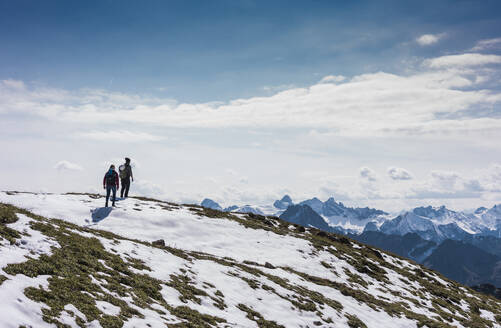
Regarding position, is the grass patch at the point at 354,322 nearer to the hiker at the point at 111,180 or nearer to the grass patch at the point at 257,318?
the grass patch at the point at 257,318

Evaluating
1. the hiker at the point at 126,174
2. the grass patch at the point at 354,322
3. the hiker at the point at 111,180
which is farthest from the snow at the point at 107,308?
the hiker at the point at 126,174

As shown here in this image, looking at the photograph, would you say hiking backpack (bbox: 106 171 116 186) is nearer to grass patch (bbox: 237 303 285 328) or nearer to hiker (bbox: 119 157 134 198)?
hiker (bbox: 119 157 134 198)

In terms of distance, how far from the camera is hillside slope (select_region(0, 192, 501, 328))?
1185cm

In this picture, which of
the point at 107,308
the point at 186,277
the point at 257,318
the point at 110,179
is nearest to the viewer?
the point at 107,308

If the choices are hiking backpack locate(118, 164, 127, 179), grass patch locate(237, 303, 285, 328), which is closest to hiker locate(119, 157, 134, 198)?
hiking backpack locate(118, 164, 127, 179)

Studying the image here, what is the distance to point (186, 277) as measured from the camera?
1905 centimetres

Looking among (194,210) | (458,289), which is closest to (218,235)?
(194,210)

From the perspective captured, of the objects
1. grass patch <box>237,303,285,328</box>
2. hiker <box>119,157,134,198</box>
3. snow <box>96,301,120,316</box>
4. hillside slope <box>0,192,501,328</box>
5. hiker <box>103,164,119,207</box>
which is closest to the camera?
snow <box>96,301,120,316</box>

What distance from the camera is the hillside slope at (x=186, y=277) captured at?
11.9 metres

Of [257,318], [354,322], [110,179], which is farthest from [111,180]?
[354,322]

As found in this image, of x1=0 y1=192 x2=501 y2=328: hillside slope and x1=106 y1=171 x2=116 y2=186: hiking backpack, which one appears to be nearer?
x1=0 y1=192 x2=501 y2=328: hillside slope

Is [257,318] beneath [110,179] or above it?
beneath

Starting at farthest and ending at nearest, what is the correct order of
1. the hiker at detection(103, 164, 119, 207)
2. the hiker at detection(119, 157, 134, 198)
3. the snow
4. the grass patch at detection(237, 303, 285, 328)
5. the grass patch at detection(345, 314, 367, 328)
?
the hiker at detection(119, 157, 134, 198)
the hiker at detection(103, 164, 119, 207)
the grass patch at detection(345, 314, 367, 328)
the grass patch at detection(237, 303, 285, 328)
the snow

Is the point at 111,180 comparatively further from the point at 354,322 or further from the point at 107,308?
the point at 354,322
